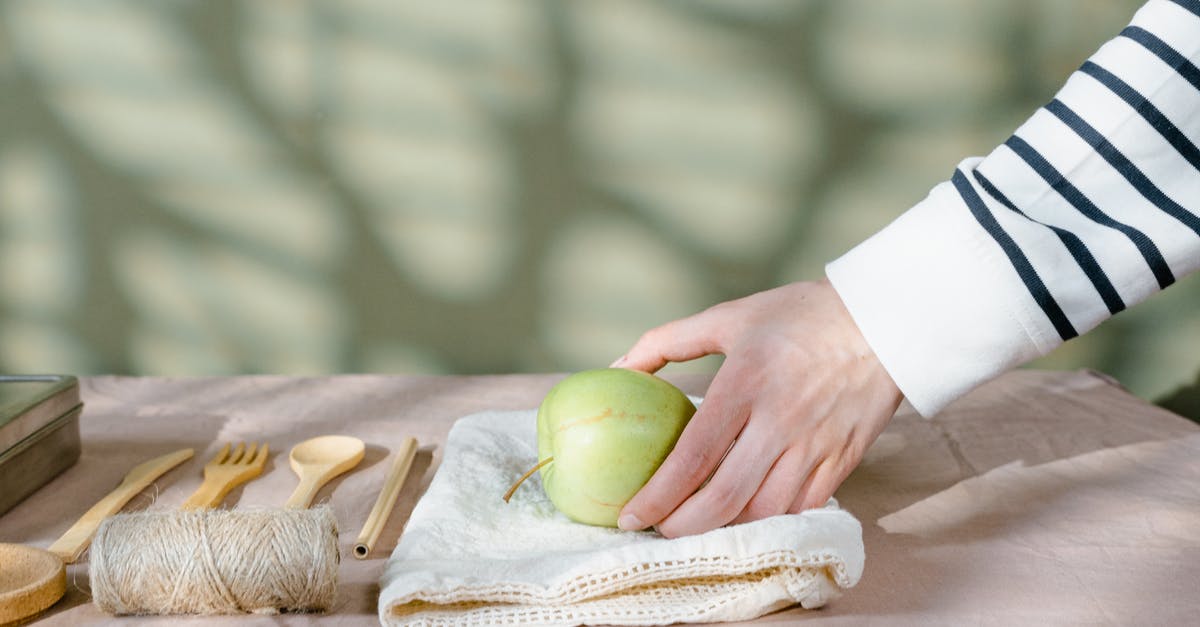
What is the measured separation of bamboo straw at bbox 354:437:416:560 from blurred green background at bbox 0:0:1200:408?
0.45m

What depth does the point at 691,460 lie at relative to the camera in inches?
32.9

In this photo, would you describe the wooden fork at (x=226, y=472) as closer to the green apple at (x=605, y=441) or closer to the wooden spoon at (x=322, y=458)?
the wooden spoon at (x=322, y=458)

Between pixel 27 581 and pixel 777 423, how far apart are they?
2.00ft

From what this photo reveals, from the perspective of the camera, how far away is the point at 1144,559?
2.85 feet

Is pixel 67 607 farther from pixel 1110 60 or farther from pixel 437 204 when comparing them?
pixel 1110 60

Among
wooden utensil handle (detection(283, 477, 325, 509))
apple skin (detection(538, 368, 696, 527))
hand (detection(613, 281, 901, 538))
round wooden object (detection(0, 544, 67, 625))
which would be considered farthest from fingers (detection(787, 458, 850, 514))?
round wooden object (detection(0, 544, 67, 625))

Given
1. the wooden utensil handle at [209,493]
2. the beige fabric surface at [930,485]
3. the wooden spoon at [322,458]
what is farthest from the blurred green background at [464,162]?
the wooden utensil handle at [209,493]

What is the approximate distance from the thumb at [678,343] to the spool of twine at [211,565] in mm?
387

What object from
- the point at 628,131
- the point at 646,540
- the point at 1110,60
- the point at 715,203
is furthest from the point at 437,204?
the point at 1110,60

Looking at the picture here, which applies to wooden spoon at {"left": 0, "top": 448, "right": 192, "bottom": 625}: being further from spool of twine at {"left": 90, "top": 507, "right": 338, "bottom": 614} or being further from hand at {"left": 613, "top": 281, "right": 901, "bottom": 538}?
hand at {"left": 613, "top": 281, "right": 901, "bottom": 538}

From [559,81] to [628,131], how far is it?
0.12m

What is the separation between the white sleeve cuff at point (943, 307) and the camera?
865 millimetres

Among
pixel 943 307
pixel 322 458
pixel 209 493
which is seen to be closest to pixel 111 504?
pixel 209 493

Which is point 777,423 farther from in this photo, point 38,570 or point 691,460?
point 38,570
